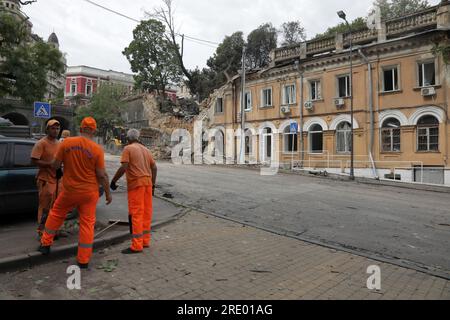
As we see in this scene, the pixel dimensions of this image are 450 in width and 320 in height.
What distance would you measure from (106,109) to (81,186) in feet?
138

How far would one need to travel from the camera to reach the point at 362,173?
21.4 m

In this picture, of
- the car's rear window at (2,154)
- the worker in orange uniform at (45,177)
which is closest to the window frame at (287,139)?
the car's rear window at (2,154)

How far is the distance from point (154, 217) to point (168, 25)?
1407 inches

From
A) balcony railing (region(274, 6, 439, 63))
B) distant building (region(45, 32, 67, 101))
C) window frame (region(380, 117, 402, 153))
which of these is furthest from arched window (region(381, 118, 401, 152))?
distant building (region(45, 32, 67, 101))

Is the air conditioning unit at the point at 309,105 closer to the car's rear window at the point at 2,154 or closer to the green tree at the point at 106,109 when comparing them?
the car's rear window at the point at 2,154

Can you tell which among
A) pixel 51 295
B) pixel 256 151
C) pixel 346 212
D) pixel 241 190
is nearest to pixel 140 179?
pixel 51 295

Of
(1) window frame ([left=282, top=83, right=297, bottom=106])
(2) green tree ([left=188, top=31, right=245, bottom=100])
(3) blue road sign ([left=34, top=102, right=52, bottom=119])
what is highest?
(2) green tree ([left=188, top=31, right=245, bottom=100])

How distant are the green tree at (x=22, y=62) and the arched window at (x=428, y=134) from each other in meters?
18.7

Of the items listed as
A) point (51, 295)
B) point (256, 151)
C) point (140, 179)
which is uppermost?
point (256, 151)

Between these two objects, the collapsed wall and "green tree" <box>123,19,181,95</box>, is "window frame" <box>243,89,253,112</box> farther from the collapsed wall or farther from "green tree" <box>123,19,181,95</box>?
"green tree" <box>123,19,181,95</box>

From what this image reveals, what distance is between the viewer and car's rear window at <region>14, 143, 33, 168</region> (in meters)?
6.46

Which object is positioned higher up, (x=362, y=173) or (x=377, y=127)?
(x=377, y=127)

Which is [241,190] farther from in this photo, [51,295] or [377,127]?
[377,127]

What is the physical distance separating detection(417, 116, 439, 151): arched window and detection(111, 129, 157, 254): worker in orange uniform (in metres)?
18.5
